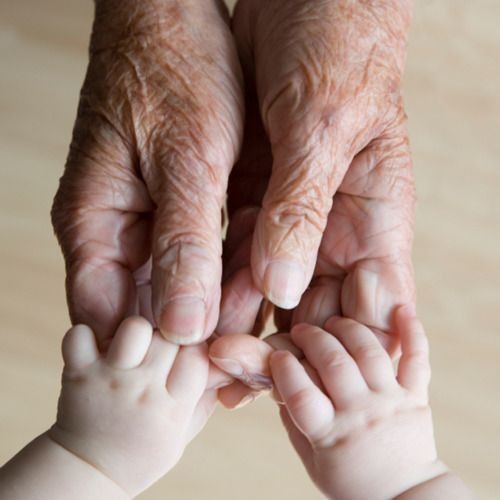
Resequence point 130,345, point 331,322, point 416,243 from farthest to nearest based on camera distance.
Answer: point 416,243 < point 331,322 < point 130,345

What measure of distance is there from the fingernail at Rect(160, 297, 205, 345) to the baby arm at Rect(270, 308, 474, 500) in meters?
0.09

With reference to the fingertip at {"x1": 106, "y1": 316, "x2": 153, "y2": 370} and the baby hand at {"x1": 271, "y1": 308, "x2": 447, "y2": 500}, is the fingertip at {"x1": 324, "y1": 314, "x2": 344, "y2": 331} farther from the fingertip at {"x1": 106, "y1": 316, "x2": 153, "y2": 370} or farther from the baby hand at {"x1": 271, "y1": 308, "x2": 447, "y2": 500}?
the fingertip at {"x1": 106, "y1": 316, "x2": 153, "y2": 370}

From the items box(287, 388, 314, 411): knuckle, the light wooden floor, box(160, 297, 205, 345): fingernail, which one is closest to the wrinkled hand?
box(160, 297, 205, 345): fingernail

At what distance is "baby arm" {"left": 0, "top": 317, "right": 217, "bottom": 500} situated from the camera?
2.56 ft

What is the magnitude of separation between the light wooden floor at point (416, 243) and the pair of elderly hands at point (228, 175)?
0.32 meters

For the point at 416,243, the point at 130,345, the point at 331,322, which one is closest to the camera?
the point at 130,345

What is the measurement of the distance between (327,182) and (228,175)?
0.35 feet

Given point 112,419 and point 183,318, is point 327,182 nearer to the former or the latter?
point 183,318

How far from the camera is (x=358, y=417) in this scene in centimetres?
80

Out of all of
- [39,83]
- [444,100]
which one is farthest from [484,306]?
[39,83]

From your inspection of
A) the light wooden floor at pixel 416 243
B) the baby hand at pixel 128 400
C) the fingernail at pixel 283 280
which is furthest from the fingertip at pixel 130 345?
the light wooden floor at pixel 416 243

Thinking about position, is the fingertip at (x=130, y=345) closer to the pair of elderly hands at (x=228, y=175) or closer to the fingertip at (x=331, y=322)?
the pair of elderly hands at (x=228, y=175)

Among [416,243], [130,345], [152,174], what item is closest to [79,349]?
[130,345]

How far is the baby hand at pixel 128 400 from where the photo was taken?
780mm
